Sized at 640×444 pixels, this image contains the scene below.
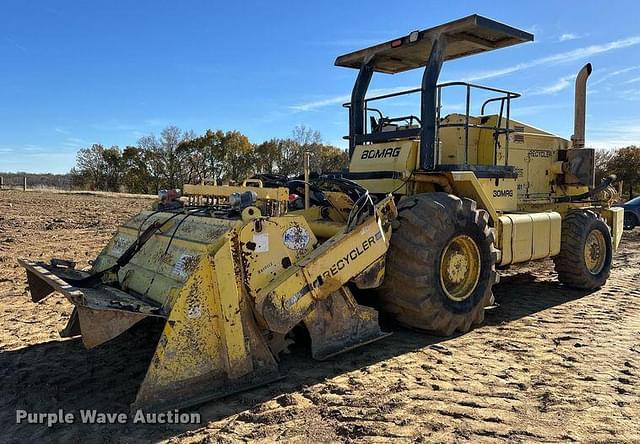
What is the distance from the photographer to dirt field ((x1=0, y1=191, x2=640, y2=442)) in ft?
11.4

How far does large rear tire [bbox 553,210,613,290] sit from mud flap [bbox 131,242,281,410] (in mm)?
5433

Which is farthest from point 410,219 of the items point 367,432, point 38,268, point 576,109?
point 576,109

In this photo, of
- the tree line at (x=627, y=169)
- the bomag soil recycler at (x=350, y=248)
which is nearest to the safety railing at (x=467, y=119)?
the bomag soil recycler at (x=350, y=248)

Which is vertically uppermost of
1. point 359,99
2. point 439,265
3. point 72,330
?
point 359,99

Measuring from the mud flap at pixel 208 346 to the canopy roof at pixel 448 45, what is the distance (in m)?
3.74

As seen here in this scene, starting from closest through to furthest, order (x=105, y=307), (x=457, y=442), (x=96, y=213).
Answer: (x=457, y=442) < (x=105, y=307) < (x=96, y=213)

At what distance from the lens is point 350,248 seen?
455cm

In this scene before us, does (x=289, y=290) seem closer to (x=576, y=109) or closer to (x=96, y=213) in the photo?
(x=576, y=109)

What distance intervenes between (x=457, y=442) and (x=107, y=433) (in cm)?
225

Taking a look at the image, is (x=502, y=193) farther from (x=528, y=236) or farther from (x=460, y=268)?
(x=460, y=268)

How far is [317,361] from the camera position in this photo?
15.3ft

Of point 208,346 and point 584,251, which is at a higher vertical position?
point 584,251

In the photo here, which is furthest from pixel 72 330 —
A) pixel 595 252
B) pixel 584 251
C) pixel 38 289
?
pixel 595 252

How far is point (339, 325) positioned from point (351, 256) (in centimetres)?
62
